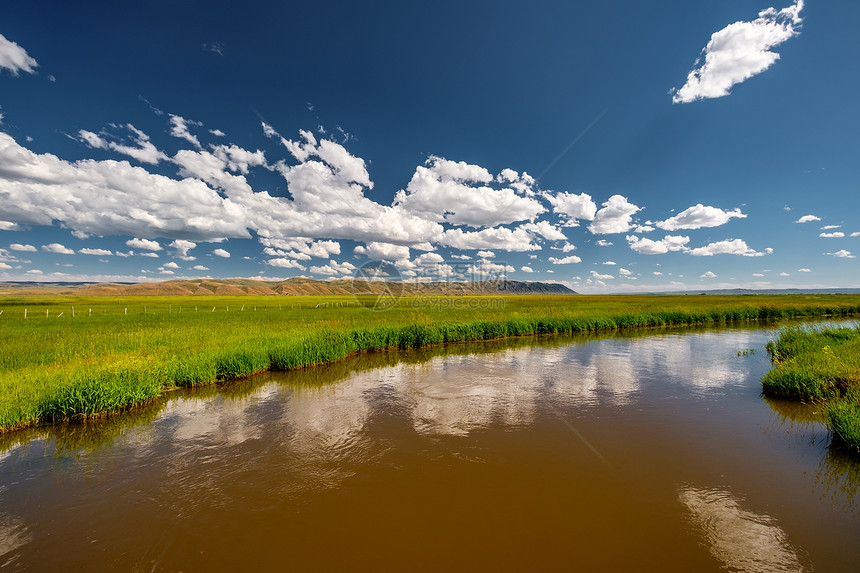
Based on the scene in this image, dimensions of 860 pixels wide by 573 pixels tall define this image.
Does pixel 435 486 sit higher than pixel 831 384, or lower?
lower

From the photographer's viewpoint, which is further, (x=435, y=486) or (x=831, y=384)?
(x=831, y=384)

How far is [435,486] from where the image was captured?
682 centimetres

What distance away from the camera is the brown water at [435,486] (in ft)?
16.7

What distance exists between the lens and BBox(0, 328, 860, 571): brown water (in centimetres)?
509

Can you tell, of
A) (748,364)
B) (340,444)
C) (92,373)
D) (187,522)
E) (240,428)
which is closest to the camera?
(187,522)

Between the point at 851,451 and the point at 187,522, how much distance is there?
554 inches

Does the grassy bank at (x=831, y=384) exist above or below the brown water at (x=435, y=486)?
above

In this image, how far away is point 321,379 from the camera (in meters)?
14.8

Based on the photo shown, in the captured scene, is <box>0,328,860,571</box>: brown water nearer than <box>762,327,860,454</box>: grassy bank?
Yes

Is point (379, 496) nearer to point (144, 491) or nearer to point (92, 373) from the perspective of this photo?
point (144, 491)

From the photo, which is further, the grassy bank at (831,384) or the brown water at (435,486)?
the grassy bank at (831,384)

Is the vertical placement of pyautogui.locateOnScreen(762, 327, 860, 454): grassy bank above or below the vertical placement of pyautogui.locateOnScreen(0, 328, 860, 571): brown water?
above

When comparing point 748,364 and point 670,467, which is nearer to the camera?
point 670,467

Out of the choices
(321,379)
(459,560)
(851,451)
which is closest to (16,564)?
(459,560)
